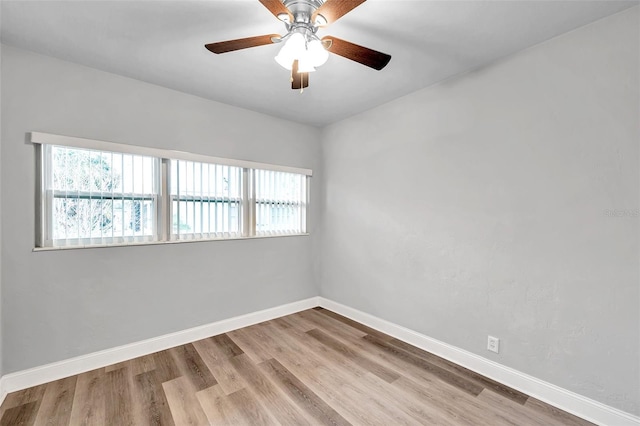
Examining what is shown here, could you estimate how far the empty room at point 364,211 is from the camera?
67.2 inches

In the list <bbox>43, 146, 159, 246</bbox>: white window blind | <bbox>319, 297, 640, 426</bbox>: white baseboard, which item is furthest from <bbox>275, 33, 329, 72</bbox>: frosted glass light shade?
<bbox>319, 297, 640, 426</bbox>: white baseboard

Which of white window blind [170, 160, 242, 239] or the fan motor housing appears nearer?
the fan motor housing

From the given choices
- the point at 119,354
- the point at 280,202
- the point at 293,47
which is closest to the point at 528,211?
the point at 293,47

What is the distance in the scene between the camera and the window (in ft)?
7.20

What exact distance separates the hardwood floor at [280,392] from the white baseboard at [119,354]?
0.06m

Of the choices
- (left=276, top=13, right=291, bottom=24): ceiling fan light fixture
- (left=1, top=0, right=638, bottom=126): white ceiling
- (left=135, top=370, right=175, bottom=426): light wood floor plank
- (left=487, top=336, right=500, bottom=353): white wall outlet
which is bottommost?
(left=135, top=370, right=175, bottom=426): light wood floor plank

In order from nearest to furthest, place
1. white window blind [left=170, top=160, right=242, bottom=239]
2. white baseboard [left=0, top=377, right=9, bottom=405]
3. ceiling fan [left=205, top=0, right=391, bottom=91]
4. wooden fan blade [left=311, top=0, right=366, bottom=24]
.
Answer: wooden fan blade [left=311, top=0, right=366, bottom=24] → ceiling fan [left=205, top=0, right=391, bottom=91] → white baseboard [left=0, top=377, right=9, bottom=405] → white window blind [left=170, top=160, right=242, bottom=239]

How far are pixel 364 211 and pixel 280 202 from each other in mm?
1098

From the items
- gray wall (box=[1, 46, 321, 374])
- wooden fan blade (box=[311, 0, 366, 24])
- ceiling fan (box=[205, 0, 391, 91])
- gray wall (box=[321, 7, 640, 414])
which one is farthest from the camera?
→ gray wall (box=[1, 46, 321, 374])

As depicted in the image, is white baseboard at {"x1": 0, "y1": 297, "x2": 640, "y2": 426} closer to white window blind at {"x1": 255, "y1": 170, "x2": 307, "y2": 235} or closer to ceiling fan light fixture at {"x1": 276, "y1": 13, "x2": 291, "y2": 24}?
white window blind at {"x1": 255, "y1": 170, "x2": 307, "y2": 235}

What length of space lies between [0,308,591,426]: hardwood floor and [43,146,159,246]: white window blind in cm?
114

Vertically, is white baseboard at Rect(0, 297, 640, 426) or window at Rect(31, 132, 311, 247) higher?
window at Rect(31, 132, 311, 247)

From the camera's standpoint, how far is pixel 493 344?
2.21 m

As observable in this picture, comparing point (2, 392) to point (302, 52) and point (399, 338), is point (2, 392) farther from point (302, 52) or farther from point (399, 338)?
point (399, 338)
